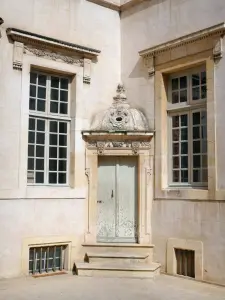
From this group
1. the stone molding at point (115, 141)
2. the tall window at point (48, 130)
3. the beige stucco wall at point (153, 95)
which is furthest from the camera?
the stone molding at point (115, 141)

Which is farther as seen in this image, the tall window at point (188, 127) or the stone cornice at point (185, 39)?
the tall window at point (188, 127)

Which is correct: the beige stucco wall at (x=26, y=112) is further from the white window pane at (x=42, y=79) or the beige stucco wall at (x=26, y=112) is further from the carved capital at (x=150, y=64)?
the carved capital at (x=150, y=64)

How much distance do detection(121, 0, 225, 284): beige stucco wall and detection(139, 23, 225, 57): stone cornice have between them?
0.63 ft

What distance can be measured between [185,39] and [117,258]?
14.9ft

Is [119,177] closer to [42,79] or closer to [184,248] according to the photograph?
[184,248]

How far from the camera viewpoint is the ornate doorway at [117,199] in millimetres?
8977

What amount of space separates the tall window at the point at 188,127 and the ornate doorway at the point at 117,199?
95cm

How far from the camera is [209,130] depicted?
7.79 m

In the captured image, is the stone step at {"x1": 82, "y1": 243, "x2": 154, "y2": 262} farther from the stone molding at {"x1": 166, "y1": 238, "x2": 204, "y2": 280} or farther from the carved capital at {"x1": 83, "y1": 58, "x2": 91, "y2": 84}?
the carved capital at {"x1": 83, "y1": 58, "x2": 91, "y2": 84}

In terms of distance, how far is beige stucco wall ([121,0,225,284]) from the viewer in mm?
7562

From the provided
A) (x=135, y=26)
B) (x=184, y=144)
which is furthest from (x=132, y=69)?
(x=184, y=144)

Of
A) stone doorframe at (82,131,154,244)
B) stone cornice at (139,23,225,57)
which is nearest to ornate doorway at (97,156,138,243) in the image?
stone doorframe at (82,131,154,244)

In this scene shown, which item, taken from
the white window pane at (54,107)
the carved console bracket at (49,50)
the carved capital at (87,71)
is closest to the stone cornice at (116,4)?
the carved console bracket at (49,50)

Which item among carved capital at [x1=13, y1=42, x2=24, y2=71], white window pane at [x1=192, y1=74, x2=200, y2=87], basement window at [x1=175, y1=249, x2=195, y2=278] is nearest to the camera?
basement window at [x1=175, y1=249, x2=195, y2=278]
